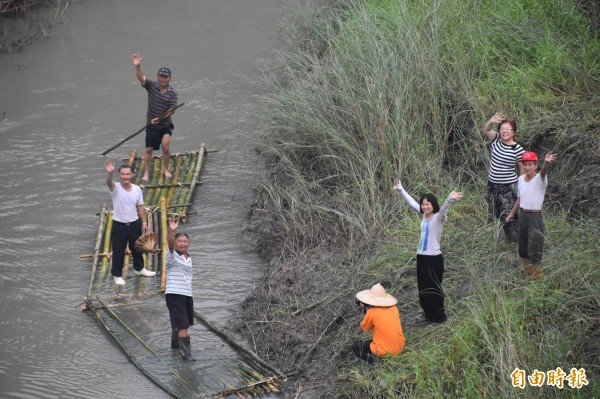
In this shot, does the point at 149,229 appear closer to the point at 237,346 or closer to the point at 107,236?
the point at 107,236

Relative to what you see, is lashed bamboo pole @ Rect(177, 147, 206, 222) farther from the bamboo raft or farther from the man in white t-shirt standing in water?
the man in white t-shirt standing in water

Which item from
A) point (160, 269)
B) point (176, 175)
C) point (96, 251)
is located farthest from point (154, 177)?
point (160, 269)

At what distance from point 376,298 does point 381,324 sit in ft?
0.65

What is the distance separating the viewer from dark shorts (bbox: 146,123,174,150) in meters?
11.4

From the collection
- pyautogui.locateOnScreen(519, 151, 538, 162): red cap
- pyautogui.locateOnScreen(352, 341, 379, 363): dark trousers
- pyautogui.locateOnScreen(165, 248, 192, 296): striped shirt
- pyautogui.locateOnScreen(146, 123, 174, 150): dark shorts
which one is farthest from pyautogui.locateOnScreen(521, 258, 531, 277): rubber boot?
pyautogui.locateOnScreen(146, 123, 174, 150): dark shorts

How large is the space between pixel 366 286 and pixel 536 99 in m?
2.81

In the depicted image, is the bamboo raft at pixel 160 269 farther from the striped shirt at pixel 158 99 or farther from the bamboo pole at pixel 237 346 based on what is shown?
the striped shirt at pixel 158 99

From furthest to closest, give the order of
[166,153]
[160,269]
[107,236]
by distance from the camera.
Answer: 1. [166,153]
2. [107,236]
3. [160,269]

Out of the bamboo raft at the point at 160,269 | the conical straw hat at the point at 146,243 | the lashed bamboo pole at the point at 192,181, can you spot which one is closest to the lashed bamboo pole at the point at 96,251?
the bamboo raft at the point at 160,269

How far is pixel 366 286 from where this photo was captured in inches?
320

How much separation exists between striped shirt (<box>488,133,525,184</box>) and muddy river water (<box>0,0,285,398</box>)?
2.87 m

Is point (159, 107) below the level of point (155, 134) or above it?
above

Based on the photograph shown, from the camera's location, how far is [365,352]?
7.14 metres

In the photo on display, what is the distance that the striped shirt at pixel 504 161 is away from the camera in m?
7.95
